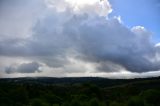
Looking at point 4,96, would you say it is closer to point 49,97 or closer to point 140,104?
point 49,97

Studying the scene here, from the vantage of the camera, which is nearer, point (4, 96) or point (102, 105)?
point (102, 105)

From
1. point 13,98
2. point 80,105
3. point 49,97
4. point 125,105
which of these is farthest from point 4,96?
point 125,105

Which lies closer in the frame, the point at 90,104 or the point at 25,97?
the point at 90,104

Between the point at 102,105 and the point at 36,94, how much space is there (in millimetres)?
36240

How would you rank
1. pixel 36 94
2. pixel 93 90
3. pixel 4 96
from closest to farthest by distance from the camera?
1. pixel 4 96
2. pixel 36 94
3. pixel 93 90

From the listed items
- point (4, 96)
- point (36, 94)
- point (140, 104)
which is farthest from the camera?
point (36, 94)

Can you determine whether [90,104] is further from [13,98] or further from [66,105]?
[13,98]

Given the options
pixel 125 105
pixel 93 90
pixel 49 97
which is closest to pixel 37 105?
pixel 125 105

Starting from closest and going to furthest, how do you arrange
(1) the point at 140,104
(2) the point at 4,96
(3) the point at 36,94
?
(1) the point at 140,104
(2) the point at 4,96
(3) the point at 36,94

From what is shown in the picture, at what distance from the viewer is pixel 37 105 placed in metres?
69.6

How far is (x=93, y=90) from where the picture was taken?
4766 inches

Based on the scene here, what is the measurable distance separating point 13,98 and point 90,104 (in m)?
22.0

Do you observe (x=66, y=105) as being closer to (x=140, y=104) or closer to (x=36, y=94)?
(x=140, y=104)

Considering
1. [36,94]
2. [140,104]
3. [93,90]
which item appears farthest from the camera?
[93,90]
